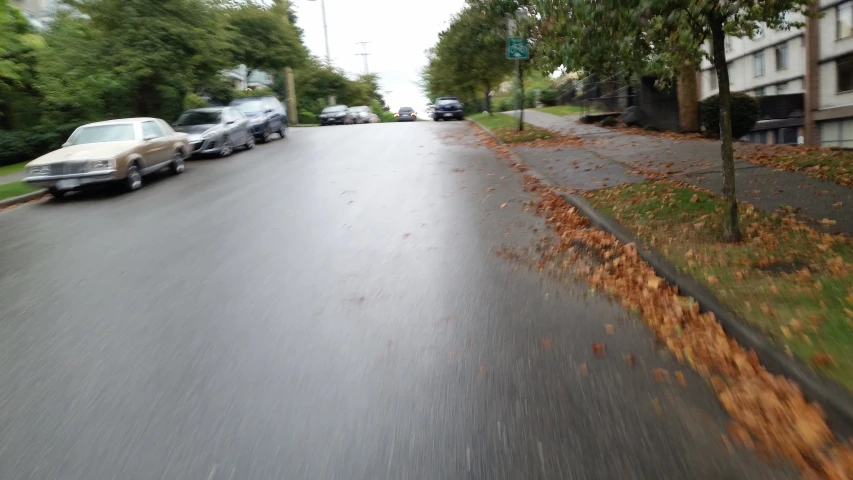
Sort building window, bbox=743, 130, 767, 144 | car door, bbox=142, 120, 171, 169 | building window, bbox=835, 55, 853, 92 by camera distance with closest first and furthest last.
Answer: car door, bbox=142, 120, 171, 169 → building window, bbox=835, 55, 853, 92 → building window, bbox=743, 130, 767, 144

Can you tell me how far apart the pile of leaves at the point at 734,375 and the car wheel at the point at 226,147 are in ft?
49.3

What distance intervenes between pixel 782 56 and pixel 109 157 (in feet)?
85.8

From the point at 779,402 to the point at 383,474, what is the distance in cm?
232

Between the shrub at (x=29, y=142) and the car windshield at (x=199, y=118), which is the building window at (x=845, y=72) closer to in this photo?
the car windshield at (x=199, y=118)

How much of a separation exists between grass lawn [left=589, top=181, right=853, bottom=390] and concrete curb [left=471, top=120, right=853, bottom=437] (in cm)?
7

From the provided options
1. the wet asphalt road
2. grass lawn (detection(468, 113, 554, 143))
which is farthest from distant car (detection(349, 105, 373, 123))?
the wet asphalt road

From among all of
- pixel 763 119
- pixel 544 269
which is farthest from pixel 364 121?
pixel 544 269

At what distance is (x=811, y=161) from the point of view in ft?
39.5

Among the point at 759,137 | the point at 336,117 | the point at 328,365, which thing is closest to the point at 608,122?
the point at 759,137

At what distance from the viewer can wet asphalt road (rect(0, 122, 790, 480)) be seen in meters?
3.64

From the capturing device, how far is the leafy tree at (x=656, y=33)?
6797 millimetres

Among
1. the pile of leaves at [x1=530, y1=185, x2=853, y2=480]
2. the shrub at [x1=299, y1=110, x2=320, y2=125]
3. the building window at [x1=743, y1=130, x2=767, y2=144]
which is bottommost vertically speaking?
the pile of leaves at [x1=530, y1=185, x2=853, y2=480]

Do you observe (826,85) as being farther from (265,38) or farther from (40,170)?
(265,38)

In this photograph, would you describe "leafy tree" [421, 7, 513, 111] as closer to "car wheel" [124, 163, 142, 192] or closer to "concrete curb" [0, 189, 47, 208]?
"car wheel" [124, 163, 142, 192]
